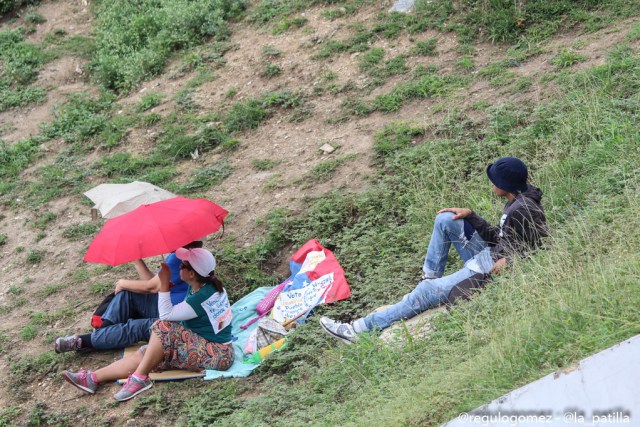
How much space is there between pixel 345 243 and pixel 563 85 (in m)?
2.82

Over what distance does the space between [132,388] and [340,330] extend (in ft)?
5.41

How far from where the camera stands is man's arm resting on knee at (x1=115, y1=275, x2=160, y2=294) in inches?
270

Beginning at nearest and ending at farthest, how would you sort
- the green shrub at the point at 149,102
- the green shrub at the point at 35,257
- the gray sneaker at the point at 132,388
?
the gray sneaker at the point at 132,388
the green shrub at the point at 35,257
the green shrub at the point at 149,102

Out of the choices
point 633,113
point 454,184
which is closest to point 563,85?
point 633,113

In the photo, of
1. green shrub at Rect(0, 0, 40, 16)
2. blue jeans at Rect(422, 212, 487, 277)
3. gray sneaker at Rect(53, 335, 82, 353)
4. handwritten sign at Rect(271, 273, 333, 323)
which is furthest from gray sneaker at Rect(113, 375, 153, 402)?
green shrub at Rect(0, 0, 40, 16)

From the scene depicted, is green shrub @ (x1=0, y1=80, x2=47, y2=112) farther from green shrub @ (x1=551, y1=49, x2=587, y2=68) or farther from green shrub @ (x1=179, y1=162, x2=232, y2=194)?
green shrub @ (x1=551, y1=49, x2=587, y2=68)

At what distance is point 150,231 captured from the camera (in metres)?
6.11

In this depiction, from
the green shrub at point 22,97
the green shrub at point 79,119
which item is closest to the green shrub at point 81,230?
the green shrub at point 79,119

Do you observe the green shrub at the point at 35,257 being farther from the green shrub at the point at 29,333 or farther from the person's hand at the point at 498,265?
the person's hand at the point at 498,265

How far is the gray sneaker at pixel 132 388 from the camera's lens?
621cm

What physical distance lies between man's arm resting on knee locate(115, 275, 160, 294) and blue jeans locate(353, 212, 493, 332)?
183 cm

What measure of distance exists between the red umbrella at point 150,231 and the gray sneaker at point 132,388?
0.95m

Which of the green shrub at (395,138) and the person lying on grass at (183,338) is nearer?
the person lying on grass at (183,338)

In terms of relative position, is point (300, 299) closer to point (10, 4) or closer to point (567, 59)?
point (567, 59)
